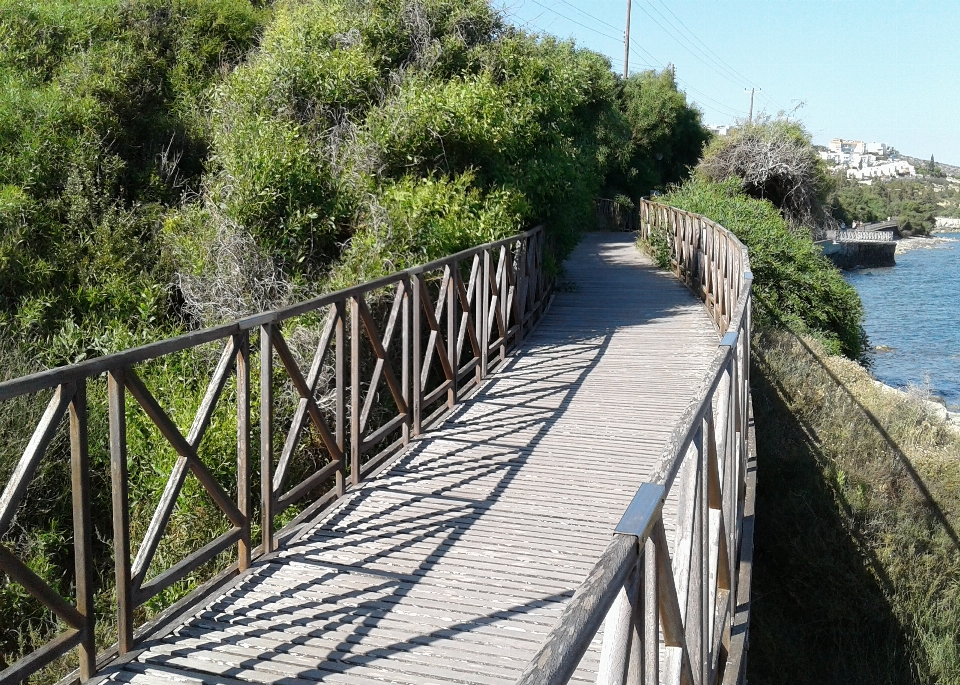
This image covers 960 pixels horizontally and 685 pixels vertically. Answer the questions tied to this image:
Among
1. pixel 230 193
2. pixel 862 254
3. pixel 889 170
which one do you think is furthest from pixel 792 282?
pixel 889 170

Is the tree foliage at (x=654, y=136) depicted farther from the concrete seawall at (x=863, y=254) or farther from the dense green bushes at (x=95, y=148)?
the dense green bushes at (x=95, y=148)

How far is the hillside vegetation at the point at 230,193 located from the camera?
820 centimetres

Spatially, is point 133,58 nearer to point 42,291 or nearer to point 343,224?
point 42,291

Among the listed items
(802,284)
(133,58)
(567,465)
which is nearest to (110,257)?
(133,58)

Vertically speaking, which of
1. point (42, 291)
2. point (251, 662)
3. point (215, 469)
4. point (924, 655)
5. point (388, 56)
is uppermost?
point (388, 56)

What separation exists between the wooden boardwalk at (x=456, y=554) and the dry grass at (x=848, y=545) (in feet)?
6.56

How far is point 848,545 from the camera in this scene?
8.21m

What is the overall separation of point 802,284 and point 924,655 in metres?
10.3

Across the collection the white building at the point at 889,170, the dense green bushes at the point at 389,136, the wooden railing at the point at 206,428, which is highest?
the white building at the point at 889,170

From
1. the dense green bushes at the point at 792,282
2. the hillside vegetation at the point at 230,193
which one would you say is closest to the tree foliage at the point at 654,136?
the dense green bushes at the point at 792,282

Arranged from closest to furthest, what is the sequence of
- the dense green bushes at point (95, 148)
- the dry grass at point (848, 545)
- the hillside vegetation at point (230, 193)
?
1. the dry grass at point (848, 545)
2. the hillside vegetation at point (230, 193)
3. the dense green bushes at point (95, 148)

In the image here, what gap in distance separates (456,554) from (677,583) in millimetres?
1769

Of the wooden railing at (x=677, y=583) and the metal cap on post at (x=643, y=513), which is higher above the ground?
the metal cap on post at (x=643, y=513)

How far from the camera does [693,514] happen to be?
7.68 feet
